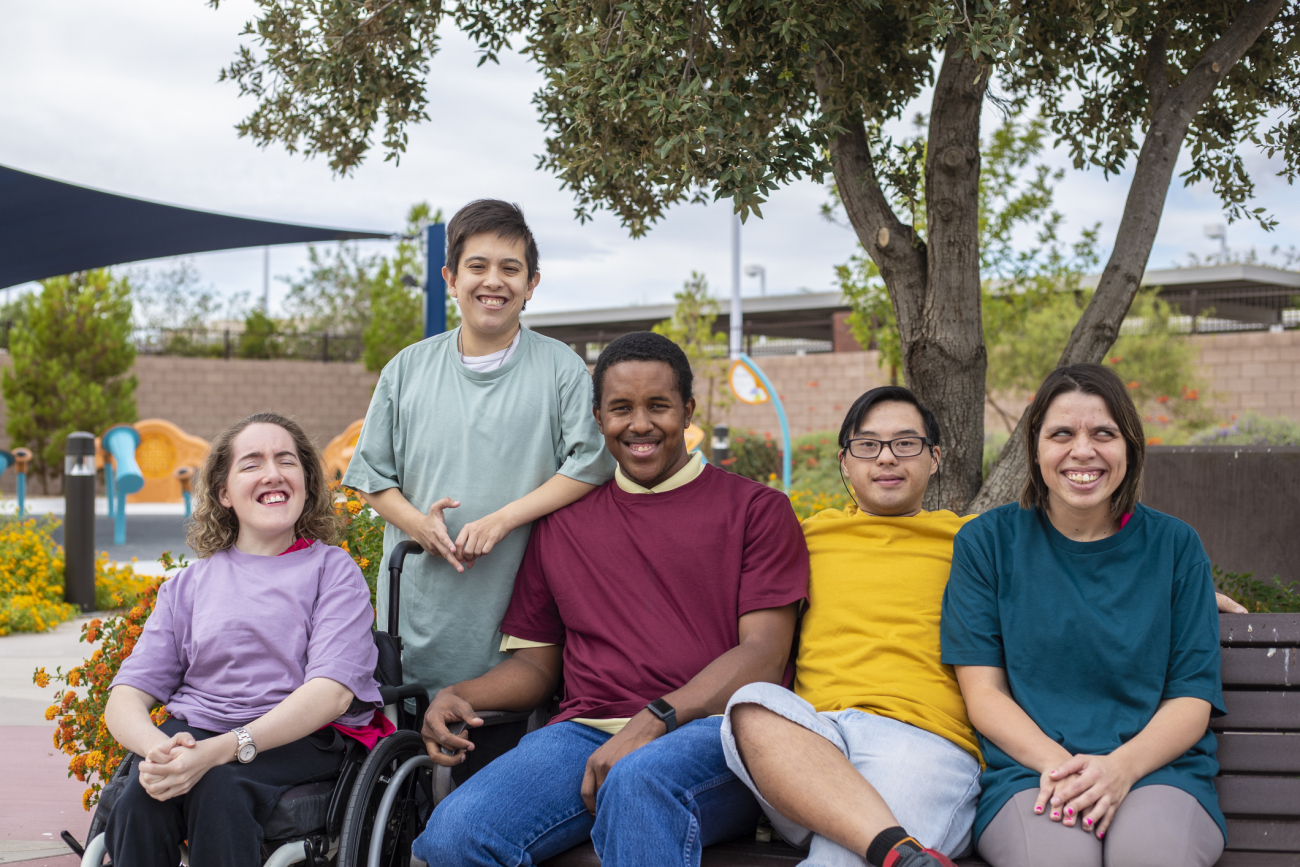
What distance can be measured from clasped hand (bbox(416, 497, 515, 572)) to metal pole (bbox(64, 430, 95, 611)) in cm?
561

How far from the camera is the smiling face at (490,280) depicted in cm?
283

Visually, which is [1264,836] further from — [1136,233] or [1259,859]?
[1136,233]

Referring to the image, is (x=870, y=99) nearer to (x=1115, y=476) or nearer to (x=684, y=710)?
(x=1115, y=476)

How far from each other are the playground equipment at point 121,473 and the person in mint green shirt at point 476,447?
11.2 meters

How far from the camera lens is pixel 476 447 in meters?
2.88

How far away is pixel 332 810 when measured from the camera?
7.81 ft

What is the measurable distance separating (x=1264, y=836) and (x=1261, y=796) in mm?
95

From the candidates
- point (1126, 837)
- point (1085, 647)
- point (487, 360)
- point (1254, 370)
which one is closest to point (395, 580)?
point (487, 360)

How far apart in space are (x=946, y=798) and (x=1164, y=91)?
10.6 feet

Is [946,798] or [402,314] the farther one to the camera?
[402,314]

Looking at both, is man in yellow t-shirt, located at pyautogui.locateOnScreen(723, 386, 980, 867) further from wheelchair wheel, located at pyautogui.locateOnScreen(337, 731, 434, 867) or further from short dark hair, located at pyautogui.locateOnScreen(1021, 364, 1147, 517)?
wheelchair wheel, located at pyautogui.locateOnScreen(337, 731, 434, 867)

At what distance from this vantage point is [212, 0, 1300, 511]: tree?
3506 millimetres

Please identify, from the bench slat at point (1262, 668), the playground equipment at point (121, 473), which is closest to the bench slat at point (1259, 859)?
the bench slat at point (1262, 668)

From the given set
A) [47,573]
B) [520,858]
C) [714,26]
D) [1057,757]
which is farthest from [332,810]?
[47,573]
